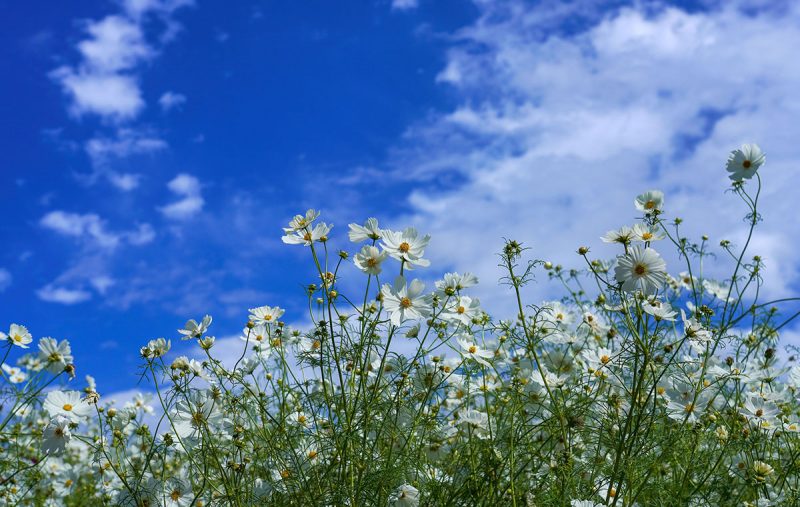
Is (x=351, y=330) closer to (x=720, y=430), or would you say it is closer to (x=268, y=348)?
(x=268, y=348)

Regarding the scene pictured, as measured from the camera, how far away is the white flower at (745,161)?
237 cm

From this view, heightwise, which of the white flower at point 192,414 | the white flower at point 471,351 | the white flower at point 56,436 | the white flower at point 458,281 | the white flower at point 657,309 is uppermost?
the white flower at point 458,281

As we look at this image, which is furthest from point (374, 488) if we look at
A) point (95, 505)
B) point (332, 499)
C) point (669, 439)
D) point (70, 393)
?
point (95, 505)

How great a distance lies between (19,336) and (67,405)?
601mm

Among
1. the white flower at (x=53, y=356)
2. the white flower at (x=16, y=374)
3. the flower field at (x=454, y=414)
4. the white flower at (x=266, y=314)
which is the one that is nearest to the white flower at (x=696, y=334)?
the flower field at (x=454, y=414)

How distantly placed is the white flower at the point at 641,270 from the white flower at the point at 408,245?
0.55m

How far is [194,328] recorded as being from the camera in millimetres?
2414

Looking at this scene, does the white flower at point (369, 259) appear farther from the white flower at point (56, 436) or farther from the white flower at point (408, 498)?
the white flower at point (56, 436)

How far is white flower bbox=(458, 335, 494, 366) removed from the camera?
2420 millimetres

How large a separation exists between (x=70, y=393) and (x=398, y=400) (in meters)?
1.14

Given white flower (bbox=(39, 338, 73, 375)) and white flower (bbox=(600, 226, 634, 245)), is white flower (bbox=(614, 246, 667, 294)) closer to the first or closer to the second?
white flower (bbox=(600, 226, 634, 245))

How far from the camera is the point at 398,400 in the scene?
86.1 inches

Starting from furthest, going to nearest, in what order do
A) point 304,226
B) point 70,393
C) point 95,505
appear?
point 95,505, point 70,393, point 304,226

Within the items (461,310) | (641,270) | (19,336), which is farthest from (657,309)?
(19,336)
